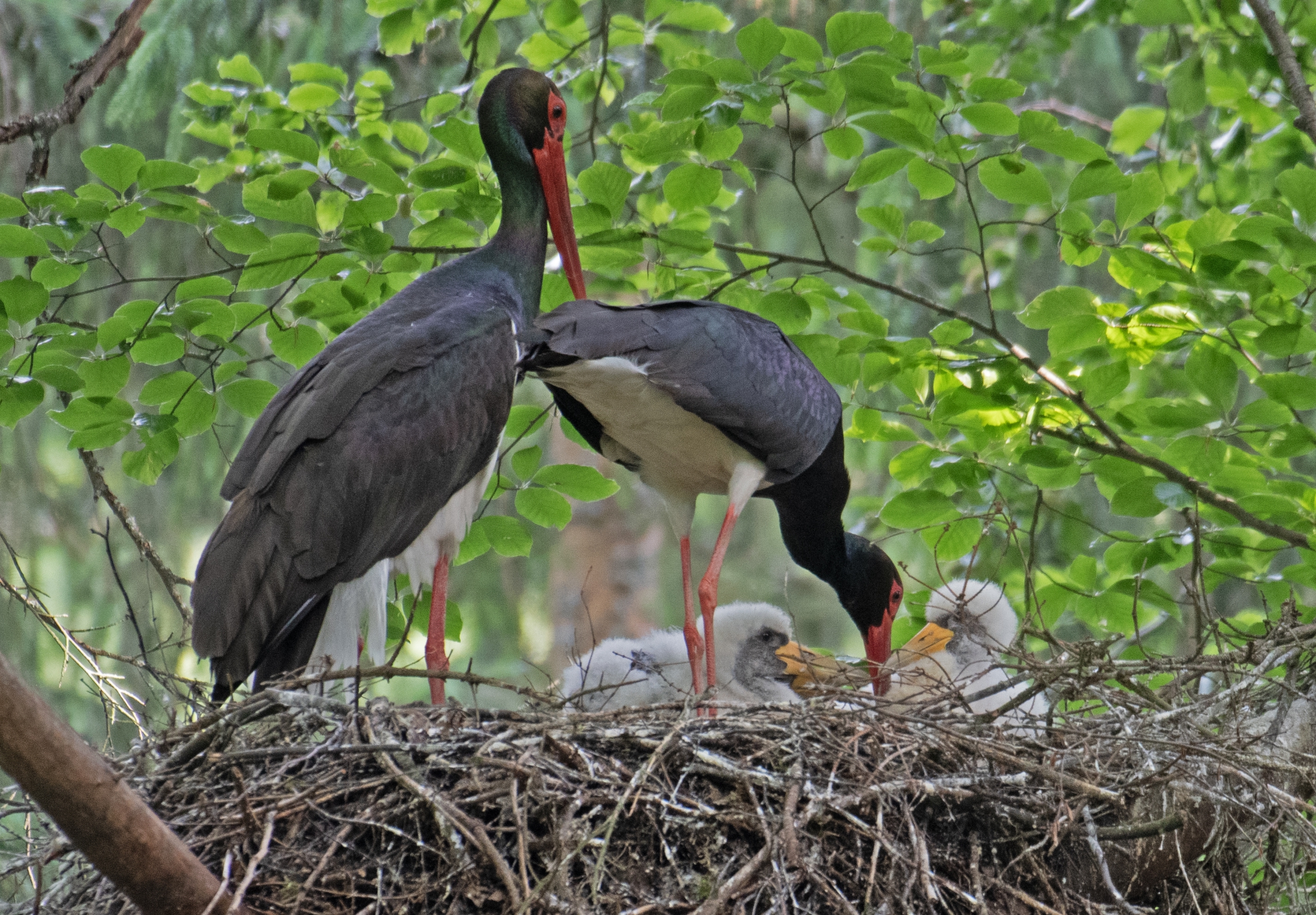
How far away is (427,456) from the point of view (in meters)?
3.22

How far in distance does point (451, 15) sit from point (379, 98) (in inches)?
18.3

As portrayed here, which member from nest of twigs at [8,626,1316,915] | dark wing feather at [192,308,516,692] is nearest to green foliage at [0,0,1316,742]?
dark wing feather at [192,308,516,692]

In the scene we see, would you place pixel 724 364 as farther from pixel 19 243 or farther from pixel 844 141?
pixel 19 243

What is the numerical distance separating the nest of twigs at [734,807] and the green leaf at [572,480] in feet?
3.67

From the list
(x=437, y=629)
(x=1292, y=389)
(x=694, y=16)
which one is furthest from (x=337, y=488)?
(x=1292, y=389)

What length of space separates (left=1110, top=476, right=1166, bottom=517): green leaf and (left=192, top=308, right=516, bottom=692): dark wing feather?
5.28 ft

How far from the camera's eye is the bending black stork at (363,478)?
9.77 feet

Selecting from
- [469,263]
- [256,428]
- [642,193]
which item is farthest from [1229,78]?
[256,428]

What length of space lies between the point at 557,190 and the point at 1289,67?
2.12m

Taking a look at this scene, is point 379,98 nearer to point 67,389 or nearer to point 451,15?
point 451,15

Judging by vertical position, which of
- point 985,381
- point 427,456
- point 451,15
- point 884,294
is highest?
point 451,15

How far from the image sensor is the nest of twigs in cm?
204

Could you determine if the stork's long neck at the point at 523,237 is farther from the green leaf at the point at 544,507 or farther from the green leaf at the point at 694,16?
the green leaf at the point at 694,16

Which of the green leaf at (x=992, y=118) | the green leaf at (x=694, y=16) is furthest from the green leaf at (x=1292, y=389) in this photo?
the green leaf at (x=694, y=16)
